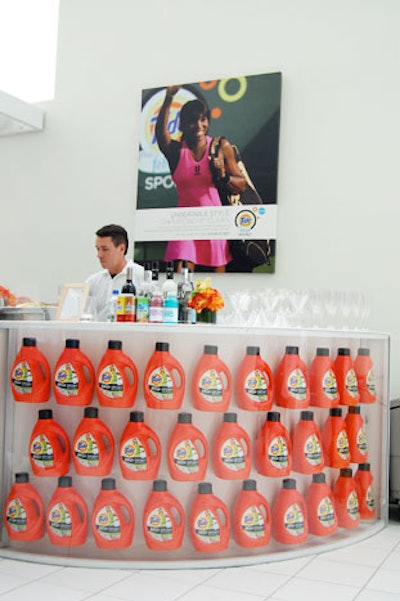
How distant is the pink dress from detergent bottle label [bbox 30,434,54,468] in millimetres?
2674

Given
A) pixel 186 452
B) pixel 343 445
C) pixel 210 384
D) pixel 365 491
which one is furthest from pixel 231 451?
pixel 365 491

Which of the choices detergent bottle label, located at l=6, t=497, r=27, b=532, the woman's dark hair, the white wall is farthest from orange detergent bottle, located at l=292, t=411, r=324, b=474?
the woman's dark hair

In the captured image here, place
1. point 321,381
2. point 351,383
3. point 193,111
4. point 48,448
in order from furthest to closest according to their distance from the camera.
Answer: point 193,111 < point 351,383 < point 321,381 < point 48,448

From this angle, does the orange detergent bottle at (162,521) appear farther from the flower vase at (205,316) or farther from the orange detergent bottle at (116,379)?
the flower vase at (205,316)

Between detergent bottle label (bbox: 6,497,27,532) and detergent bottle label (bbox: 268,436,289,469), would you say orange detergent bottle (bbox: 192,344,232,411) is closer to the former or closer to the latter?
detergent bottle label (bbox: 268,436,289,469)

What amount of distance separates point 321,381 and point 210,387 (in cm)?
65

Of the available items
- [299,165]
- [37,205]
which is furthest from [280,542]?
[37,205]

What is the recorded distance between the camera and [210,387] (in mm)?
3117

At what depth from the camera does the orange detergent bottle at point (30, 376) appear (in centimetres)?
318

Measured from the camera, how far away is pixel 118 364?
309cm

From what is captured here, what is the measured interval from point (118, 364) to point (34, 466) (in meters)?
0.59

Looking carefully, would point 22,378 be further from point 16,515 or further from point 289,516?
point 289,516

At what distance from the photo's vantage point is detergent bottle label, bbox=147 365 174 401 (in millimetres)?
3070

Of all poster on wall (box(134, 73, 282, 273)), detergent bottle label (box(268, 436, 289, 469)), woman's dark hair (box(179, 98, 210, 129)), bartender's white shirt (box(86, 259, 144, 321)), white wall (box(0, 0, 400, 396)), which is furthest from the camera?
woman's dark hair (box(179, 98, 210, 129))
